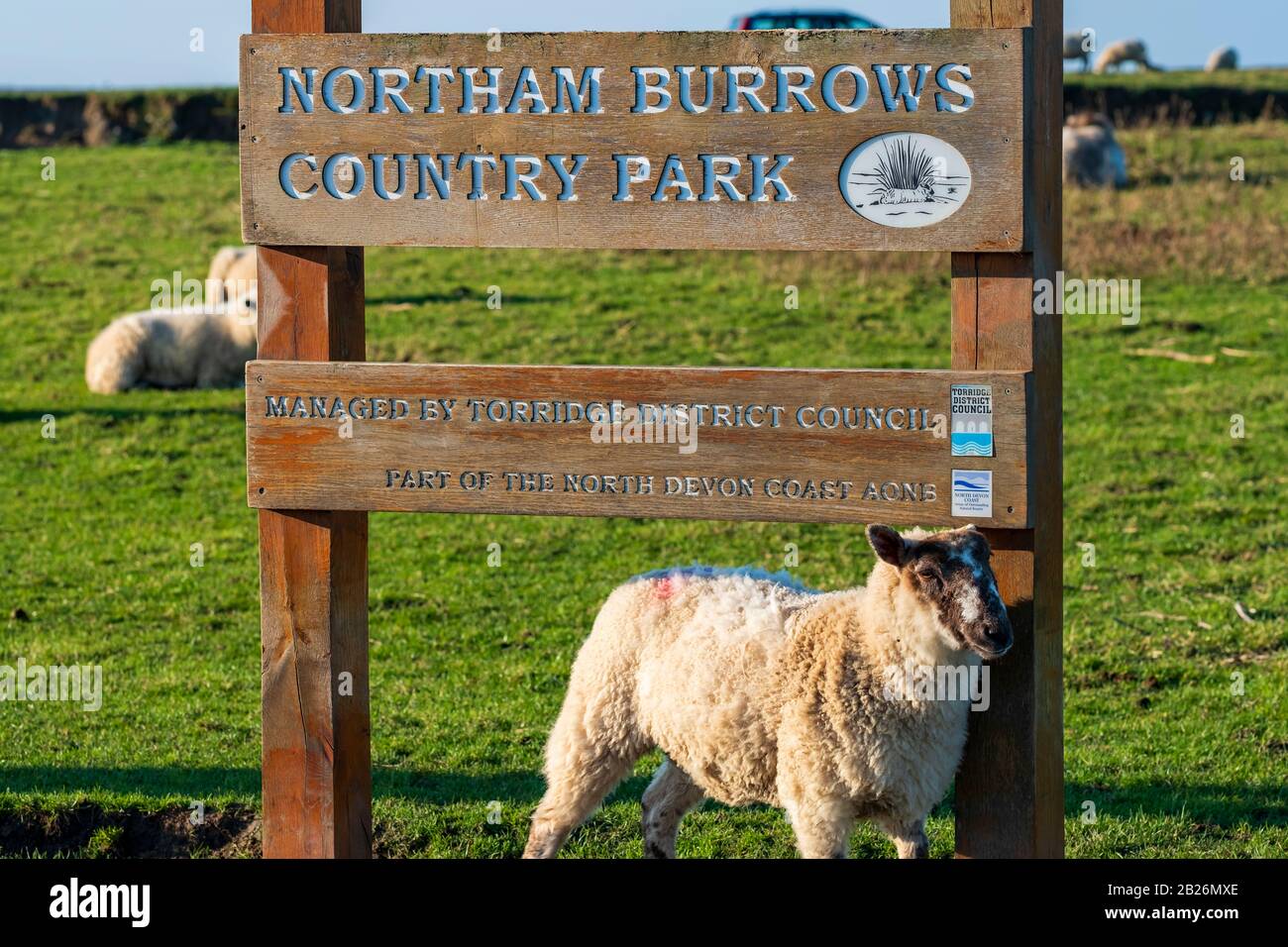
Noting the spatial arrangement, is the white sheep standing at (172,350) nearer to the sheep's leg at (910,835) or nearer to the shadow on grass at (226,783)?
A: the shadow on grass at (226,783)

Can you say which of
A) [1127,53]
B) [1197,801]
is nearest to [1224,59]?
[1127,53]

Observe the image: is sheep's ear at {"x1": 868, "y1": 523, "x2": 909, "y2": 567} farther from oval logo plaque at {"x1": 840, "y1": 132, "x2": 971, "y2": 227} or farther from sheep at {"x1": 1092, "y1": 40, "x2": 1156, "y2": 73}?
sheep at {"x1": 1092, "y1": 40, "x2": 1156, "y2": 73}

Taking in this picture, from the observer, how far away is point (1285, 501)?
12.3m

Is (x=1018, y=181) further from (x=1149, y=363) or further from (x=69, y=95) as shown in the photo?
(x=69, y=95)

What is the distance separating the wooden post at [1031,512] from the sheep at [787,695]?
123mm

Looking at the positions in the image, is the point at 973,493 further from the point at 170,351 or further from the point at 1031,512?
the point at 170,351

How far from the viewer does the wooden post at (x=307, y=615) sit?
5.66m

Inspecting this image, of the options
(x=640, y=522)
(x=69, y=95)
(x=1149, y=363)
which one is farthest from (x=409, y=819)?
(x=69, y=95)

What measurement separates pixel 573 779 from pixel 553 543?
6.20 metres

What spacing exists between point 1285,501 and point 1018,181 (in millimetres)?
8160

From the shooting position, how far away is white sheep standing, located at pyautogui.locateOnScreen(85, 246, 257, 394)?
16.3m

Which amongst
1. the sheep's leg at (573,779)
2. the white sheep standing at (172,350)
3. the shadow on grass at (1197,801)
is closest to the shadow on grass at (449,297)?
the white sheep standing at (172,350)

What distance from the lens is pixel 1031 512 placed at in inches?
202

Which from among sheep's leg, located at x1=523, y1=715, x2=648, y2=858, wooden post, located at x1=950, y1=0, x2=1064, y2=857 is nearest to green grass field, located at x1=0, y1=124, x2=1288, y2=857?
sheep's leg, located at x1=523, y1=715, x2=648, y2=858
